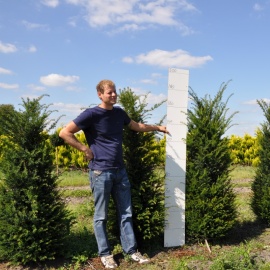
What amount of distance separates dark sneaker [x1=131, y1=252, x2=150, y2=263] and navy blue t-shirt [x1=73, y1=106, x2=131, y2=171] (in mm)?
1296

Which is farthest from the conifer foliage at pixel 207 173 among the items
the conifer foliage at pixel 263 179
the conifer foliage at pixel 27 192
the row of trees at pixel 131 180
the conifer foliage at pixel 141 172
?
the conifer foliage at pixel 27 192

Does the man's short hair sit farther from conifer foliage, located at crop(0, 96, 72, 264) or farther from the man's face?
conifer foliage, located at crop(0, 96, 72, 264)

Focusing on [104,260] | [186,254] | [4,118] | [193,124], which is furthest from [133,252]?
[4,118]

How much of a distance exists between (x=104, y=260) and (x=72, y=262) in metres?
0.49

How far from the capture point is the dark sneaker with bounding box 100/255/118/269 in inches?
190

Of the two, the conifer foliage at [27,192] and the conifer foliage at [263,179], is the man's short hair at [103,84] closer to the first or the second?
the conifer foliage at [27,192]

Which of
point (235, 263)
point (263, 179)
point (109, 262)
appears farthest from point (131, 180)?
point (263, 179)

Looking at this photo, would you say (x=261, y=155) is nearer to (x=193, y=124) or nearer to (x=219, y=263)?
(x=193, y=124)

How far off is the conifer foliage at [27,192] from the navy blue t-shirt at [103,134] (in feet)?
2.03

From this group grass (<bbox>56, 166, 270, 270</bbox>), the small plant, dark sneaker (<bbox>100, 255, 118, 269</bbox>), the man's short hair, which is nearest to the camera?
the small plant

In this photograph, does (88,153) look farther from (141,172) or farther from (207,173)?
(207,173)

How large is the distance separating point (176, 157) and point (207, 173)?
563 mm

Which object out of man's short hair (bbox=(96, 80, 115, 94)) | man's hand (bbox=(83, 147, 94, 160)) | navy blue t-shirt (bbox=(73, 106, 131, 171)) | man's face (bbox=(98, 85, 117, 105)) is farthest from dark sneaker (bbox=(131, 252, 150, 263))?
man's short hair (bbox=(96, 80, 115, 94))

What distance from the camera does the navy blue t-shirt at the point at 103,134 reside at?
182 inches
